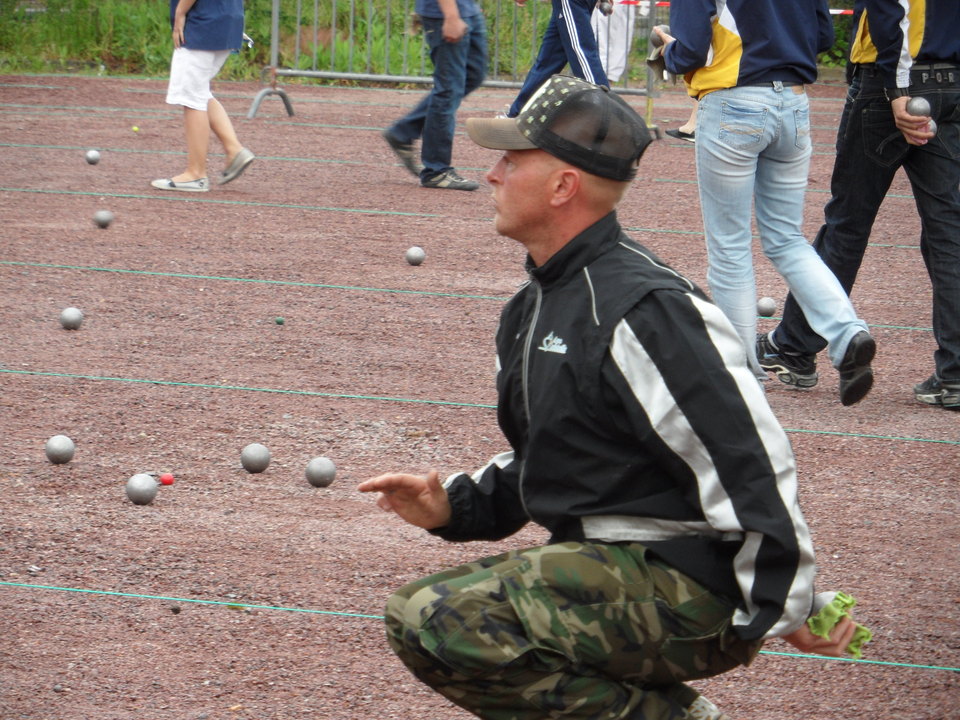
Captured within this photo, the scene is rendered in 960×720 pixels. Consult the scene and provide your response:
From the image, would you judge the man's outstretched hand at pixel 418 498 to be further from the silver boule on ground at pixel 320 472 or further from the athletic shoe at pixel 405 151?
the athletic shoe at pixel 405 151

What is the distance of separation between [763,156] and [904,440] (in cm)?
126

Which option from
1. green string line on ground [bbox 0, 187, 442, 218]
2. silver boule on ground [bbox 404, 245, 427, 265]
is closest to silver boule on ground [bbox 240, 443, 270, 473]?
silver boule on ground [bbox 404, 245, 427, 265]

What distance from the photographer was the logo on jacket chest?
9.42ft

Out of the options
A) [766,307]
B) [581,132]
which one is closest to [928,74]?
[766,307]

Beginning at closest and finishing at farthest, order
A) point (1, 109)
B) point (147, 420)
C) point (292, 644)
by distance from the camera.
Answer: point (292, 644)
point (147, 420)
point (1, 109)

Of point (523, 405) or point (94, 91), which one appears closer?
point (523, 405)

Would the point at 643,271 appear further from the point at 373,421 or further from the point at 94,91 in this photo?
the point at 94,91

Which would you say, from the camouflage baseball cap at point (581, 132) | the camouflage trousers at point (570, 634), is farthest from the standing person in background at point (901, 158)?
the camouflage trousers at point (570, 634)

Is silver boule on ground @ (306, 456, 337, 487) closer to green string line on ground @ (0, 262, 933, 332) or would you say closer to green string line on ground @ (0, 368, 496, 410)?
green string line on ground @ (0, 368, 496, 410)

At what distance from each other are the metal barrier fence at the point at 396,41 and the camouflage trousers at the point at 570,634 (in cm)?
1368

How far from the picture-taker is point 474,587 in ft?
9.33

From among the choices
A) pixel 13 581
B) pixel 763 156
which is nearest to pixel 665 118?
pixel 763 156

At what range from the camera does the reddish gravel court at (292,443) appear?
373 cm

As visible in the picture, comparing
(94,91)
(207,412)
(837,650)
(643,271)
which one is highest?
(643,271)
